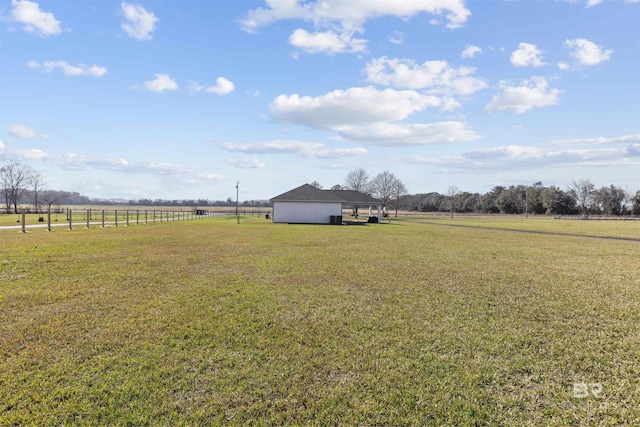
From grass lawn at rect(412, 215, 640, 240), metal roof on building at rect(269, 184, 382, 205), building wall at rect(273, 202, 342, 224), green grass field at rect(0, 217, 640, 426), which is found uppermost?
metal roof on building at rect(269, 184, 382, 205)

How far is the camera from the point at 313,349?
4.01 meters

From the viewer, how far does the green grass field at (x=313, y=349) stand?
2.91m

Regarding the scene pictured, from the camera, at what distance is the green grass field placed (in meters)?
2.91

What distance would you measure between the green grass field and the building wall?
26582 mm

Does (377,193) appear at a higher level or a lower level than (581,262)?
higher

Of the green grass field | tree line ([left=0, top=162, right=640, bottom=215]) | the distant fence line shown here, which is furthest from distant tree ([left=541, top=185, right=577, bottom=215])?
the green grass field

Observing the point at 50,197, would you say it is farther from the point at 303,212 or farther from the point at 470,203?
the point at 470,203

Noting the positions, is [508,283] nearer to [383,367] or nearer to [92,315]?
[383,367]

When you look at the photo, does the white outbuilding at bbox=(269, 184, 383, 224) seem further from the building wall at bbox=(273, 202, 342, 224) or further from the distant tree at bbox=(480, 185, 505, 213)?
the distant tree at bbox=(480, 185, 505, 213)

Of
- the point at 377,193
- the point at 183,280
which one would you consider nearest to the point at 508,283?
the point at 183,280

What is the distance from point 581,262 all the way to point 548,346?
8.56 m

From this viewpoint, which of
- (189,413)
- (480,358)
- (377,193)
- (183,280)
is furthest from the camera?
(377,193)

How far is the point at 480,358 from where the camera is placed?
3871mm

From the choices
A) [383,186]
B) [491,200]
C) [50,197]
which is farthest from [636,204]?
[50,197]
